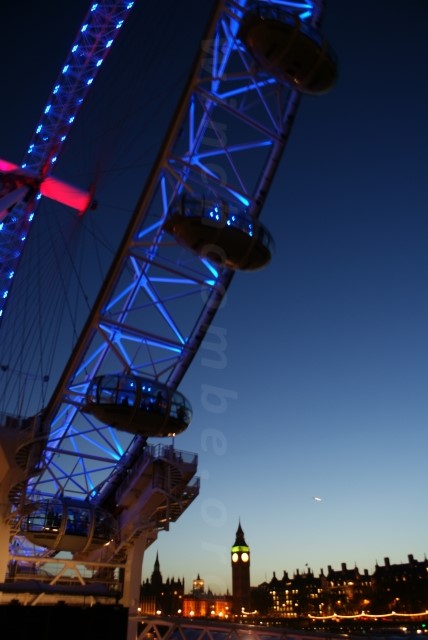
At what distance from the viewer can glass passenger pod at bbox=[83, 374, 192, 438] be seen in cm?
1736

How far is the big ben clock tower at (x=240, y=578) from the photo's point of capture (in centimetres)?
14962

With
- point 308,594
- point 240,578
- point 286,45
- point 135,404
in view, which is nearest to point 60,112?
point 286,45

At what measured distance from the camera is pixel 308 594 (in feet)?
550

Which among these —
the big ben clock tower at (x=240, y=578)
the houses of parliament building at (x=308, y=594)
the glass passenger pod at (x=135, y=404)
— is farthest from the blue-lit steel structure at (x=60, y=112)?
the big ben clock tower at (x=240, y=578)

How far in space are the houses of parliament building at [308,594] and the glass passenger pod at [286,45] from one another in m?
114

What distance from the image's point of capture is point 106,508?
2692 cm

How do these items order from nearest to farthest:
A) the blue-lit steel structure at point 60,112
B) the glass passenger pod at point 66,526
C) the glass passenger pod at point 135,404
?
the glass passenger pod at point 135,404
the glass passenger pod at point 66,526
the blue-lit steel structure at point 60,112

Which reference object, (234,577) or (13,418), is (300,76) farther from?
(234,577)

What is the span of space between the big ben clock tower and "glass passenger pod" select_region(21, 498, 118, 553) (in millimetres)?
137055

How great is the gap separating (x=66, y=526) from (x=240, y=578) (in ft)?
462

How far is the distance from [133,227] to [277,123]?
5662 mm

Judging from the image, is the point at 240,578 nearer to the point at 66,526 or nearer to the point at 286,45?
the point at 66,526

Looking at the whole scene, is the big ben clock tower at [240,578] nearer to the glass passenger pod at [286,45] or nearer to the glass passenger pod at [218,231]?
the glass passenger pod at [218,231]

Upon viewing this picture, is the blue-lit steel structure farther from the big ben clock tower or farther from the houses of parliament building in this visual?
the big ben clock tower
